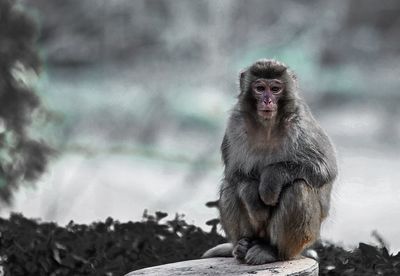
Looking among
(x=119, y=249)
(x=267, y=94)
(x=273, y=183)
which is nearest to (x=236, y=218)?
(x=273, y=183)

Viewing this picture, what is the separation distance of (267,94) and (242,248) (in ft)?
3.97

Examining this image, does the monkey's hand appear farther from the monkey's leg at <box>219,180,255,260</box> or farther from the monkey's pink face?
the monkey's pink face

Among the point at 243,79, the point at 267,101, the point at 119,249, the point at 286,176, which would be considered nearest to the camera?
the point at 267,101

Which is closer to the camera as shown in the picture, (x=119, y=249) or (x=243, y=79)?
(x=243, y=79)

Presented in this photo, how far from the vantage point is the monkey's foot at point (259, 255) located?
20.6 feet

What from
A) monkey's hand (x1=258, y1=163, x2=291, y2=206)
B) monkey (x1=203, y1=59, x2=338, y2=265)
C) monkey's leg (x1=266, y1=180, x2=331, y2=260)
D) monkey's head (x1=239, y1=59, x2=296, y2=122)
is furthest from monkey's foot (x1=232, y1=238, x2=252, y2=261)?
monkey's head (x1=239, y1=59, x2=296, y2=122)

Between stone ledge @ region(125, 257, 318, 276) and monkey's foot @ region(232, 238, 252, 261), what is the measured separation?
0.07 m

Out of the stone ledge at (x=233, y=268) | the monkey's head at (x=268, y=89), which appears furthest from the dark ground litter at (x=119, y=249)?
the monkey's head at (x=268, y=89)

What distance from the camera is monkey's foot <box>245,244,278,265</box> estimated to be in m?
6.27

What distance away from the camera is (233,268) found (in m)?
6.27

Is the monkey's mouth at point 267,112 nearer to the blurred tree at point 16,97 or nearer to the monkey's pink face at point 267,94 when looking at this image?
the monkey's pink face at point 267,94

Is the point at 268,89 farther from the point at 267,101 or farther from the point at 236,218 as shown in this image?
the point at 236,218

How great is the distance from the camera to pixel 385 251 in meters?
7.51

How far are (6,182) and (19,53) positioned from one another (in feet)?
5.89
